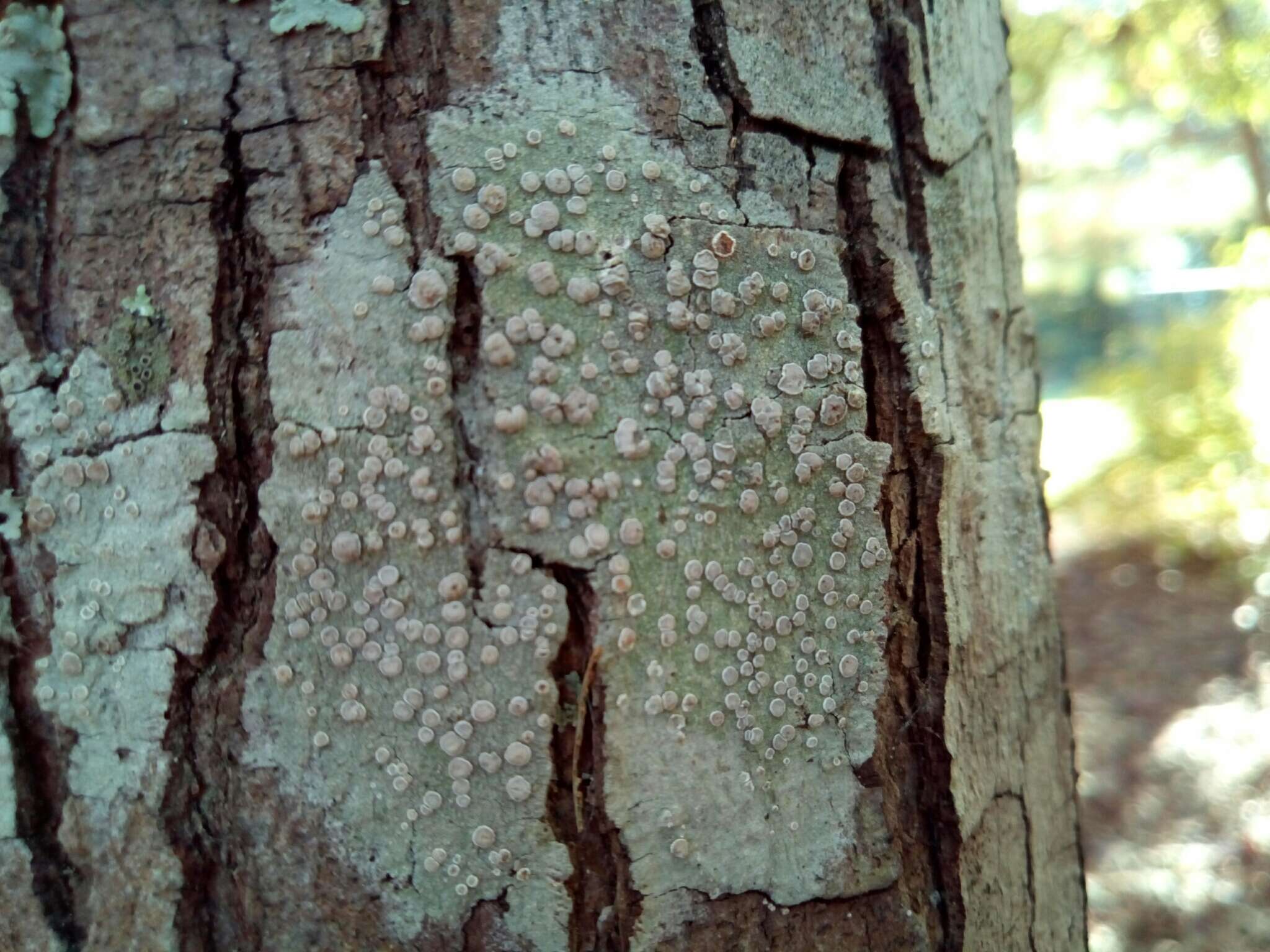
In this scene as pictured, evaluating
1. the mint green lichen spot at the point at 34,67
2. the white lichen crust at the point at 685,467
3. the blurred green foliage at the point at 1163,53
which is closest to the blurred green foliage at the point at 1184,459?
the blurred green foliage at the point at 1163,53

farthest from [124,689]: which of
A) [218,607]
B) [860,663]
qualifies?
[860,663]

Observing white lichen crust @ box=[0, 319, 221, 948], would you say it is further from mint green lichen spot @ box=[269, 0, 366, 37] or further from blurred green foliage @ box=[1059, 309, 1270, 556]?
blurred green foliage @ box=[1059, 309, 1270, 556]

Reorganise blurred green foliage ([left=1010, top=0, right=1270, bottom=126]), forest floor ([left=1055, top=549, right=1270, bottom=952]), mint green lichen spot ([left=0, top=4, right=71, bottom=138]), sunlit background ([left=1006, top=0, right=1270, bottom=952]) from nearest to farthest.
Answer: mint green lichen spot ([left=0, top=4, right=71, bottom=138])
forest floor ([left=1055, top=549, right=1270, bottom=952])
sunlit background ([left=1006, top=0, right=1270, bottom=952])
blurred green foliage ([left=1010, top=0, right=1270, bottom=126])

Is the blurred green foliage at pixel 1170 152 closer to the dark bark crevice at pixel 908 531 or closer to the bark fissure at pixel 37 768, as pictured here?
the dark bark crevice at pixel 908 531

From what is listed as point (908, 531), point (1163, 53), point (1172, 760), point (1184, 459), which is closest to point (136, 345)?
point (908, 531)

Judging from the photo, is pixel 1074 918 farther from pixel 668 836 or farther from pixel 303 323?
pixel 303 323

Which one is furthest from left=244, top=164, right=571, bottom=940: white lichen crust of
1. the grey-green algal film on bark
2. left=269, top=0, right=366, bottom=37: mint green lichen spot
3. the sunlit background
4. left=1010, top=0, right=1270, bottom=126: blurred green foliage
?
left=1010, top=0, right=1270, bottom=126: blurred green foliage
